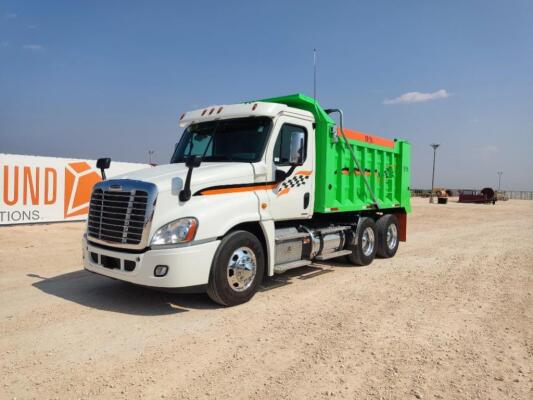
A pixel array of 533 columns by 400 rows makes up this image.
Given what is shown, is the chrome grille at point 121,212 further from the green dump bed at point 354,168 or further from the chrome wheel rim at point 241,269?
the green dump bed at point 354,168

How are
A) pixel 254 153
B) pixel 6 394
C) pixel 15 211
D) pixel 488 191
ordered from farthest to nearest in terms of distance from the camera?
pixel 488 191 → pixel 15 211 → pixel 254 153 → pixel 6 394

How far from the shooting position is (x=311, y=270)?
8156 mm

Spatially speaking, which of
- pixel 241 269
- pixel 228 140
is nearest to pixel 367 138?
pixel 228 140

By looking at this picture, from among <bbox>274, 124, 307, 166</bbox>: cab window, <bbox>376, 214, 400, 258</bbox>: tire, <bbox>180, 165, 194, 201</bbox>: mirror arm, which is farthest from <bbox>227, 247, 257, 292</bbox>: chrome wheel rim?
<bbox>376, 214, 400, 258</bbox>: tire

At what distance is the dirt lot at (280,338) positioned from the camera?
11.1 feet

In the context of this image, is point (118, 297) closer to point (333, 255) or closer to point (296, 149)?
point (296, 149)

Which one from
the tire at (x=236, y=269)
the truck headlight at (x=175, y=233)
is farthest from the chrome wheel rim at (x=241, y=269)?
the truck headlight at (x=175, y=233)

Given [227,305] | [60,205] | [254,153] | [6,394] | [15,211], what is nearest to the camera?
[6,394]

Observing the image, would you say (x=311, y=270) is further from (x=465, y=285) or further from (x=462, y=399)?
(x=462, y=399)

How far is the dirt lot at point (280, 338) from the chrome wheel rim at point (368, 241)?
1430mm

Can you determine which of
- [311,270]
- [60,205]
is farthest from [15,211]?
[311,270]

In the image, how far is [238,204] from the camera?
5633 mm

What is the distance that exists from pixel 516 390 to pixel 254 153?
4.25m

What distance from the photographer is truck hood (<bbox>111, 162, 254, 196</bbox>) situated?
5.25 m
